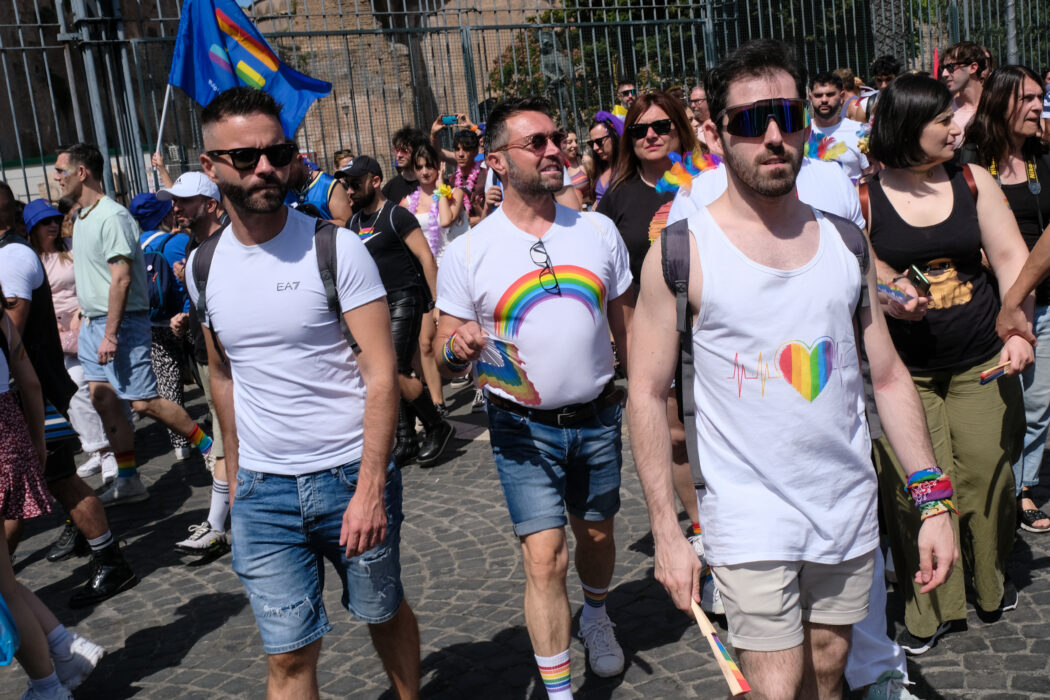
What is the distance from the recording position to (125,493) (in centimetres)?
718

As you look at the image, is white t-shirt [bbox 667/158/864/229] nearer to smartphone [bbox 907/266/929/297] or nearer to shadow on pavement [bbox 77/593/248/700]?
smartphone [bbox 907/266/929/297]

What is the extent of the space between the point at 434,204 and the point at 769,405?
6769 millimetres

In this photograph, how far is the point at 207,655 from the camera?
4641 millimetres

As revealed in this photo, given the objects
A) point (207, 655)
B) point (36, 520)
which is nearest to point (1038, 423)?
point (207, 655)

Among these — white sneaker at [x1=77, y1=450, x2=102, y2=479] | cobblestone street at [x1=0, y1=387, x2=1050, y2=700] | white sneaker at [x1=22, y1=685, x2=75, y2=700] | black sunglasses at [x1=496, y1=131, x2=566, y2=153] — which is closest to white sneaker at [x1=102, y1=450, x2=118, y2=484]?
white sneaker at [x1=77, y1=450, x2=102, y2=479]

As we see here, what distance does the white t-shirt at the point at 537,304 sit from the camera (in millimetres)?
3666

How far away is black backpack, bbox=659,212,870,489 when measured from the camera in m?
2.59

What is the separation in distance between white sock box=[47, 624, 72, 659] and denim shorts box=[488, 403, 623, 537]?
6.59ft

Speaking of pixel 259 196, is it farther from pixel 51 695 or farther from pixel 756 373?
pixel 51 695

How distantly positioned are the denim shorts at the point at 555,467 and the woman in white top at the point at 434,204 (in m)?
5.18

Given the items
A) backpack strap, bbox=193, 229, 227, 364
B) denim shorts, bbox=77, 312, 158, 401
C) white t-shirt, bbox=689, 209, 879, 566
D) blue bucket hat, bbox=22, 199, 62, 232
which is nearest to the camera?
white t-shirt, bbox=689, 209, 879, 566

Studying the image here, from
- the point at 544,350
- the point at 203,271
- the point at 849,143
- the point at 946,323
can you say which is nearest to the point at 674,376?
the point at 544,350

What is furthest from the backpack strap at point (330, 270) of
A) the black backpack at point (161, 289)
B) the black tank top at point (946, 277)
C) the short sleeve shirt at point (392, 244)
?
the black backpack at point (161, 289)

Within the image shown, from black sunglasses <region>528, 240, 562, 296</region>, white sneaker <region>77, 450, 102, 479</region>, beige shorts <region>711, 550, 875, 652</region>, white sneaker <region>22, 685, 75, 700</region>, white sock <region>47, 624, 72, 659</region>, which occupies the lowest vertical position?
white sneaker <region>77, 450, 102, 479</region>
